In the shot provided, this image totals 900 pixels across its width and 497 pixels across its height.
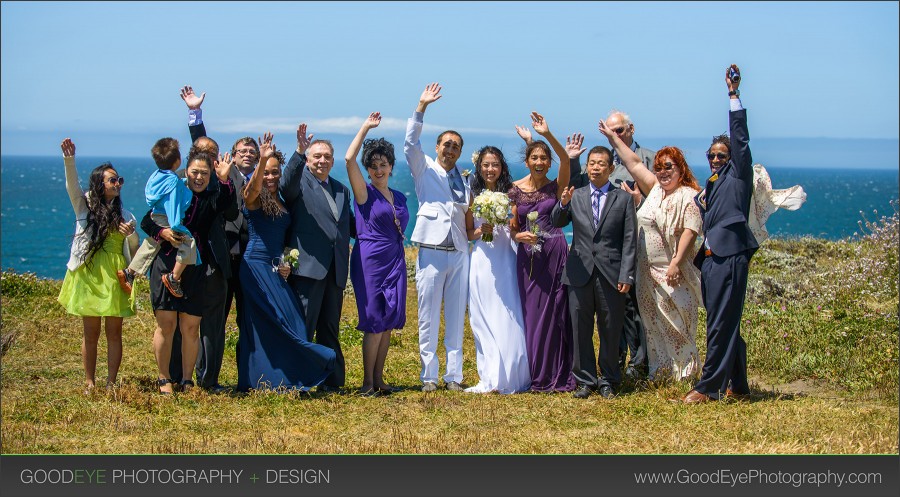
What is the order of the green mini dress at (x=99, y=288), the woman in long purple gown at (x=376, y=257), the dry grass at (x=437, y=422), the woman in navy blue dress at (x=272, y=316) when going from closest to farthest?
the dry grass at (x=437, y=422)
the green mini dress at (x=99, y=288)
the woman in navy blue dress at (x=272, y=316)
the woman in long purple gown at (x=376, y=257)

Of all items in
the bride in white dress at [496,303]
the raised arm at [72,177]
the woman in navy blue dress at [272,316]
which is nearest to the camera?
the raised arm at [72,177]

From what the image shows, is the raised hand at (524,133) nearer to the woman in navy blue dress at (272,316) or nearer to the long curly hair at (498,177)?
the long curly hair at (498,177)

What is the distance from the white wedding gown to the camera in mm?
8914

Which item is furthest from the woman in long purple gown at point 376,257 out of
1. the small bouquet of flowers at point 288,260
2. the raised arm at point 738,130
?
the raised arm at point 738,130

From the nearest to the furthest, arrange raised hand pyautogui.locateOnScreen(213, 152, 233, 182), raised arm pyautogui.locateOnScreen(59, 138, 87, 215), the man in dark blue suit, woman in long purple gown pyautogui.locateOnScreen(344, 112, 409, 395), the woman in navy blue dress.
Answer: the man in dark blue suit → raised arm pyautogui.locateOnScreen(59, 138, 87, 215) → raised hand pyautogui.locateOnScreen(213, 152, 233, 182) → the woman in navy blue dress → woman in long purple gown pyautogui.locateOnScreen(344, 112, 409, 395)

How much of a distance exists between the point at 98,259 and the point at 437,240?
2993 millimetres

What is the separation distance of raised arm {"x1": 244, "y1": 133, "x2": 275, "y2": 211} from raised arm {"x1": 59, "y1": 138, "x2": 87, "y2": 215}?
1.40 meters

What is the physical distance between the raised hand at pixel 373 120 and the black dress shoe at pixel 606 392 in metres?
3.07

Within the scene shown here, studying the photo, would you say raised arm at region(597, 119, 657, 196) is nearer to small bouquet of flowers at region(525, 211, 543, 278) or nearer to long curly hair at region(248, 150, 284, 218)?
small bouquet of flowers at region(525, 211, 543, 278)

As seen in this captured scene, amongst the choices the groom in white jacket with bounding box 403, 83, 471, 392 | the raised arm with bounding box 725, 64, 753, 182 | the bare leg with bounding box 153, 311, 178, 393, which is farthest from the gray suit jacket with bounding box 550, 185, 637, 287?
the bare leg with bounding box 153, 311, 178, 393

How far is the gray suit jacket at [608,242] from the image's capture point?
835 cm

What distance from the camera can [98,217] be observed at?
8.40 meters

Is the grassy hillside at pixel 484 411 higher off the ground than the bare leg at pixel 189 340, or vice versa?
the bare leg at pixel 189 340
